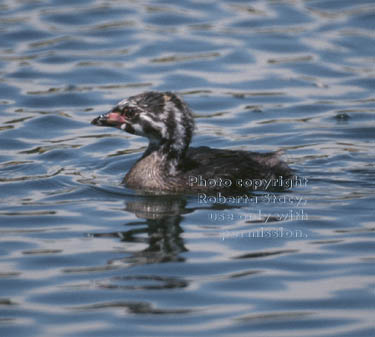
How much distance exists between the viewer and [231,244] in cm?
973

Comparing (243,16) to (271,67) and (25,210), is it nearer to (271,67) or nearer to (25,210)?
(271,67)

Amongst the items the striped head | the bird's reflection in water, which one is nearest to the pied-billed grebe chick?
the striped head

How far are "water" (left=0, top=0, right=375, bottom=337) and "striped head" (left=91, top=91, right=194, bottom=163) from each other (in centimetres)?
70

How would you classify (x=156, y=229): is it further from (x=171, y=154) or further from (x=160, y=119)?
(x=160, y=119)

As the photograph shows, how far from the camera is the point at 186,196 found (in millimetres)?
11430

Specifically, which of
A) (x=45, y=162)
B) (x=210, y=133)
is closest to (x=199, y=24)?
(x=210, y=133)

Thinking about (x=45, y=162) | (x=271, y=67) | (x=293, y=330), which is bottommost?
(x=293, y=330)

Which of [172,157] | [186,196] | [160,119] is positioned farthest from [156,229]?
[160,119]

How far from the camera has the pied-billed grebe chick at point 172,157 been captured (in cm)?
1148

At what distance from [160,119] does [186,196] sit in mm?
970

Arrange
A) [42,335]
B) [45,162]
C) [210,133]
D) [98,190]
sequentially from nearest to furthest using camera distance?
[42,335], [98,190], [45,162], [210,133]

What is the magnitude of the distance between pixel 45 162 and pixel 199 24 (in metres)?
7.28

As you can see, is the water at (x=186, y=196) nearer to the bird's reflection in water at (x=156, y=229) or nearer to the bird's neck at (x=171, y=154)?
the bird's reflection in water at (x=156, y=229)

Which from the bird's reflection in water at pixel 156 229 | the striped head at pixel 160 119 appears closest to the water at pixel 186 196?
the bird's reflection in water at pixel 156 229
